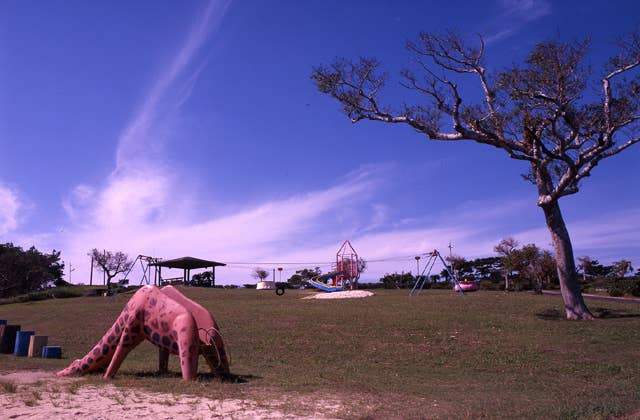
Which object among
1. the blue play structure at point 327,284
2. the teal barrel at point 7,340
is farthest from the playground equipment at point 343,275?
the teal barrel at point 7,340

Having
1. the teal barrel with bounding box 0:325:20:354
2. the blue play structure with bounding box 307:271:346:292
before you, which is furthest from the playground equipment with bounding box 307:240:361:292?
the teal barrel with bounding box 0:325:20:354

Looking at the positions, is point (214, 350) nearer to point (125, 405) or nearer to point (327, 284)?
point (125, 405)

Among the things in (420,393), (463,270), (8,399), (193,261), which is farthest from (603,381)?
(463,270)

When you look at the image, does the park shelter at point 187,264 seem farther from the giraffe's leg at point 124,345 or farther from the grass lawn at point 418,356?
the giraffe's leg at point 124,345

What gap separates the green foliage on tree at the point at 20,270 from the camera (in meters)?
59.9

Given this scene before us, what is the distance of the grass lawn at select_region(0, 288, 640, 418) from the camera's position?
31.6 ft

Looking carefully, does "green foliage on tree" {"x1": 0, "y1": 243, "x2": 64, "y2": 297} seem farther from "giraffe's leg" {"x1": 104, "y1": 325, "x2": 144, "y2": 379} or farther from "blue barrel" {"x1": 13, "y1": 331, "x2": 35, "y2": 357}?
"giraffe's leg" {"x1": 104, "y1": 325, "x2": 144, "y2": 379}

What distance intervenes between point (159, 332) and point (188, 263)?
38.4m

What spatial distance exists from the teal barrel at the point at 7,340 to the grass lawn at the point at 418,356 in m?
1.70

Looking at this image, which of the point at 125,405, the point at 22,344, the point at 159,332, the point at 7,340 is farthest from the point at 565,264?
the point at 7,340

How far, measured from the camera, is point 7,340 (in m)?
17.0

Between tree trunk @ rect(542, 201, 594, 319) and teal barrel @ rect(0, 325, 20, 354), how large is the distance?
61.7 feet

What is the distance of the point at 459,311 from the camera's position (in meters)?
23.2

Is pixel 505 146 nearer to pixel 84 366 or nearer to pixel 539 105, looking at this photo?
pixel 539 105
